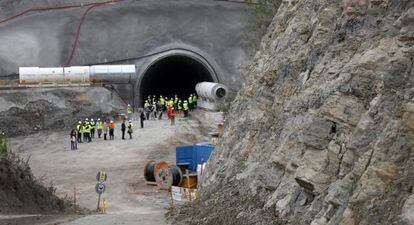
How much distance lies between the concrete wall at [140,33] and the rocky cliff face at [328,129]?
35.7 metres

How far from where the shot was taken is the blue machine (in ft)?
112

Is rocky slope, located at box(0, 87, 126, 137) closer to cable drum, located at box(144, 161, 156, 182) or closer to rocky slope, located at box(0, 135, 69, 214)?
cable drum, located at box(144, 161, 156, 182)

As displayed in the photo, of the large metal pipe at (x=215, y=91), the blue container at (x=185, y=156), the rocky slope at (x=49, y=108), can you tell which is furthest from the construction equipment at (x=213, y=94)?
the blue container at (x=185, y=156)

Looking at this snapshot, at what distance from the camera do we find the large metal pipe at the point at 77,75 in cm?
5266

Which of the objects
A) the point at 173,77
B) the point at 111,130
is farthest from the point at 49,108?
the point at 173,77

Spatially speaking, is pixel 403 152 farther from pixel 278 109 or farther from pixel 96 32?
pixel 96 32

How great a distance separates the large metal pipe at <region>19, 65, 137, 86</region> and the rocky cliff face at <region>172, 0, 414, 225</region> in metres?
32.1

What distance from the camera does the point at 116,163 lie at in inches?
1527

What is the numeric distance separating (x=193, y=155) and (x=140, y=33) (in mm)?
25252

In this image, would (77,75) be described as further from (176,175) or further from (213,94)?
(176,175)

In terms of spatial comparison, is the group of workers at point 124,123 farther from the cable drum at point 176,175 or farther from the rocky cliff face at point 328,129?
the rocky cliff face at point 328,129

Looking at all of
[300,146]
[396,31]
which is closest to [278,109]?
[300,146]

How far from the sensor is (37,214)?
24.8m

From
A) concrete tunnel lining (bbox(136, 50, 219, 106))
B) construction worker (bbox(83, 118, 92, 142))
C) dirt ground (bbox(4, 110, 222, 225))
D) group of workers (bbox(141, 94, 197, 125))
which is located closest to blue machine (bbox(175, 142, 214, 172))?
dirt ground (bbox(4, 110, 222, 225))
